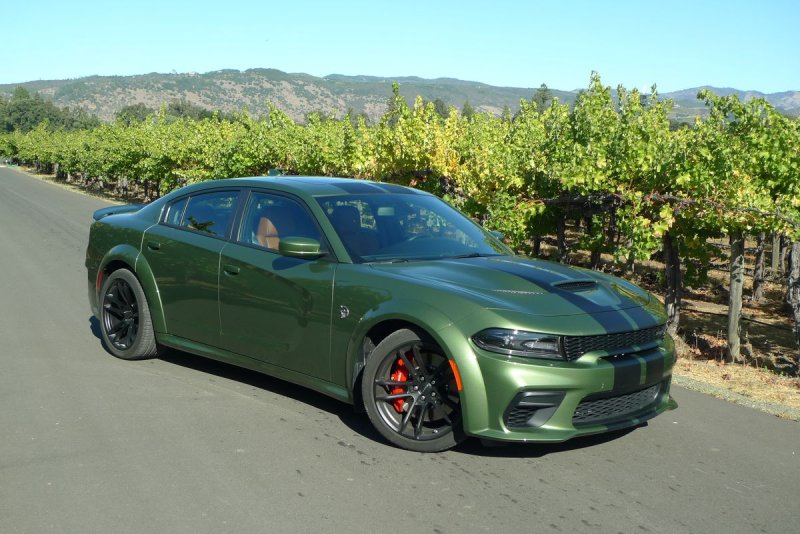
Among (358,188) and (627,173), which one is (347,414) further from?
(627,173)

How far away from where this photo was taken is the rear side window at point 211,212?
6395mm

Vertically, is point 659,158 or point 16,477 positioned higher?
point 659,158

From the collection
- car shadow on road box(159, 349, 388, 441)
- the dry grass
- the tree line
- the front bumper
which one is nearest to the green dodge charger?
the front bumper

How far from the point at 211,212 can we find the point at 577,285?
2931mm

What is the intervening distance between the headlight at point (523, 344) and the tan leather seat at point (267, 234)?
77.5 inches

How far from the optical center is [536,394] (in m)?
4.52

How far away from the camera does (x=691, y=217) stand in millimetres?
10453

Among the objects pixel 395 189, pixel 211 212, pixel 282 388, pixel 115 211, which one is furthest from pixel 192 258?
pixel 115 211

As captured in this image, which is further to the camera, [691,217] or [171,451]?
[691,217]

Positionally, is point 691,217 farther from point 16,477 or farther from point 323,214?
point 16,477

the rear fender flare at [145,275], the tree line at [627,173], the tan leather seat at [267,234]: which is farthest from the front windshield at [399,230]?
the tree line at [627,173]

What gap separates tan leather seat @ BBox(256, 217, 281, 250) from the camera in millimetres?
5961

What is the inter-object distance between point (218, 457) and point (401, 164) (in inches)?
462

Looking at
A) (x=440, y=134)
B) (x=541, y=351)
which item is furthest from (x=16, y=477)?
(x=440, y=134)
